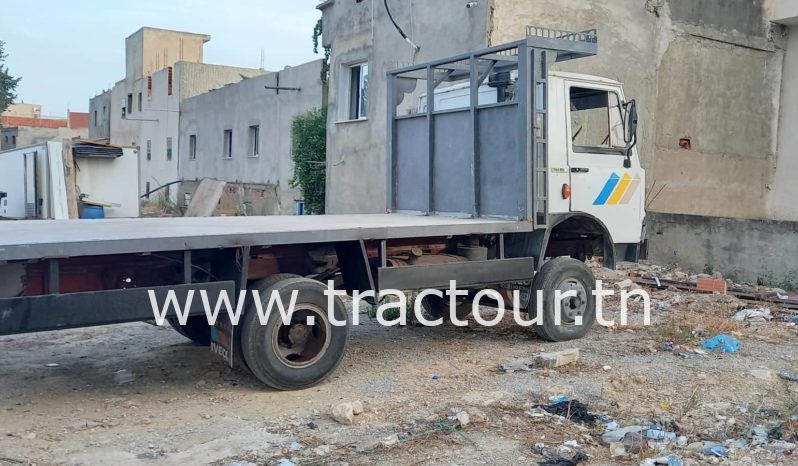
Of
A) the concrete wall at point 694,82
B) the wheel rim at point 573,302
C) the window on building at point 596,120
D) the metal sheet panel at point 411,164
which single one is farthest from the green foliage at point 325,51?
the wheel rim at point 573,302

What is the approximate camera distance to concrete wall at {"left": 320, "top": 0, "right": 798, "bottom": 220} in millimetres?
12953

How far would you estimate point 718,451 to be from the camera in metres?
4.40

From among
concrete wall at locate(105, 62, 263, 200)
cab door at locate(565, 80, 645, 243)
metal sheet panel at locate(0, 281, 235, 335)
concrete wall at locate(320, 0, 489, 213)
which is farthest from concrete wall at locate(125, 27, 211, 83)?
metal sheet panel at locate(0, 281, 235, 335)

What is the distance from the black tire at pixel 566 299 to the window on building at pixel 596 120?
1172 millimetres

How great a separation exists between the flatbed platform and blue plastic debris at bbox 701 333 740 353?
2166mm

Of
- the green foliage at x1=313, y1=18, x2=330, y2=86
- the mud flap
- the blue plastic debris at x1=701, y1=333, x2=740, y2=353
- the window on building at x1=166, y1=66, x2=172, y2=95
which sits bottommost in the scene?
the blue plastic debris at x1=701, y1=333, x2=740, y2=353

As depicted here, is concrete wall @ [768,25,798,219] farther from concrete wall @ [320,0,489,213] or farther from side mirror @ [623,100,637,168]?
side mirror @ [623,100,637,168]

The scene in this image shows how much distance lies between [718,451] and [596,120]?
3.87 m

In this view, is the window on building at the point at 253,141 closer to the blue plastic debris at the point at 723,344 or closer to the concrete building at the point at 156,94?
the concrete building at the point at 156,94

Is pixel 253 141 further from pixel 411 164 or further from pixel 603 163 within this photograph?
pixel 603 163

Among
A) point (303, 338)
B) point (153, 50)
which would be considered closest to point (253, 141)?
point (153, 50)

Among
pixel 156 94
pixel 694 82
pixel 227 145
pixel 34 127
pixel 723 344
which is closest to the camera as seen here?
pixel 723 344

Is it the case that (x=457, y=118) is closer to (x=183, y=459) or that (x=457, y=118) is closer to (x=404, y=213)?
(x=404, y=213)

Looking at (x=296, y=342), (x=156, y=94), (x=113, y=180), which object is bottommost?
(x=296, y=342)
